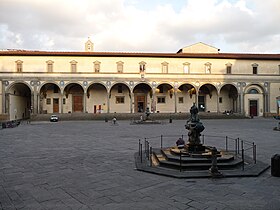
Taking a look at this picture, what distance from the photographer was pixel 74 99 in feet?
135

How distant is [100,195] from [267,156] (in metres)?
7.47

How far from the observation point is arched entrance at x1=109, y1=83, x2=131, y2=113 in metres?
41.8

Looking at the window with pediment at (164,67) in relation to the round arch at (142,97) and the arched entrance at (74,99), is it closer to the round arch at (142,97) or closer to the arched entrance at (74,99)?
the round arch at (142,97)

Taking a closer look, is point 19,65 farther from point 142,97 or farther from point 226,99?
point 226,99

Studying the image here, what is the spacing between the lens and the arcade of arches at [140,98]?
130 feet

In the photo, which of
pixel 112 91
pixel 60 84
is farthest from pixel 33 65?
pixel 112 91

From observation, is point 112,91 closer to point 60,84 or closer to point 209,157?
point 60,84

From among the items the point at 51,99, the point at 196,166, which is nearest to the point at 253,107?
the point at 51,99

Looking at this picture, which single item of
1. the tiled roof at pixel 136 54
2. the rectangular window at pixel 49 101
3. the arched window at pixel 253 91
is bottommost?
the rectangular window at pixel 49 101

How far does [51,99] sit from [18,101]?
5.50 meters

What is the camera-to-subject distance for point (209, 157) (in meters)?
8.20

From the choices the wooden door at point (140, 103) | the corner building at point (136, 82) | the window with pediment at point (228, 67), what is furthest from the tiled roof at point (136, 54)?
the wooden door at point (140, 103)

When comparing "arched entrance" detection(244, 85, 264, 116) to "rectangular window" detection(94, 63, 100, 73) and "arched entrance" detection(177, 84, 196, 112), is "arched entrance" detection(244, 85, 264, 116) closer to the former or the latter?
"arched entrance" detection(177, 84, 196, 112)

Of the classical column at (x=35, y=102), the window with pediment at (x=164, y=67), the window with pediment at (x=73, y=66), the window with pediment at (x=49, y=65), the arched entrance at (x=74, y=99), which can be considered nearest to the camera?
the classical column at (x=35, y=102)
